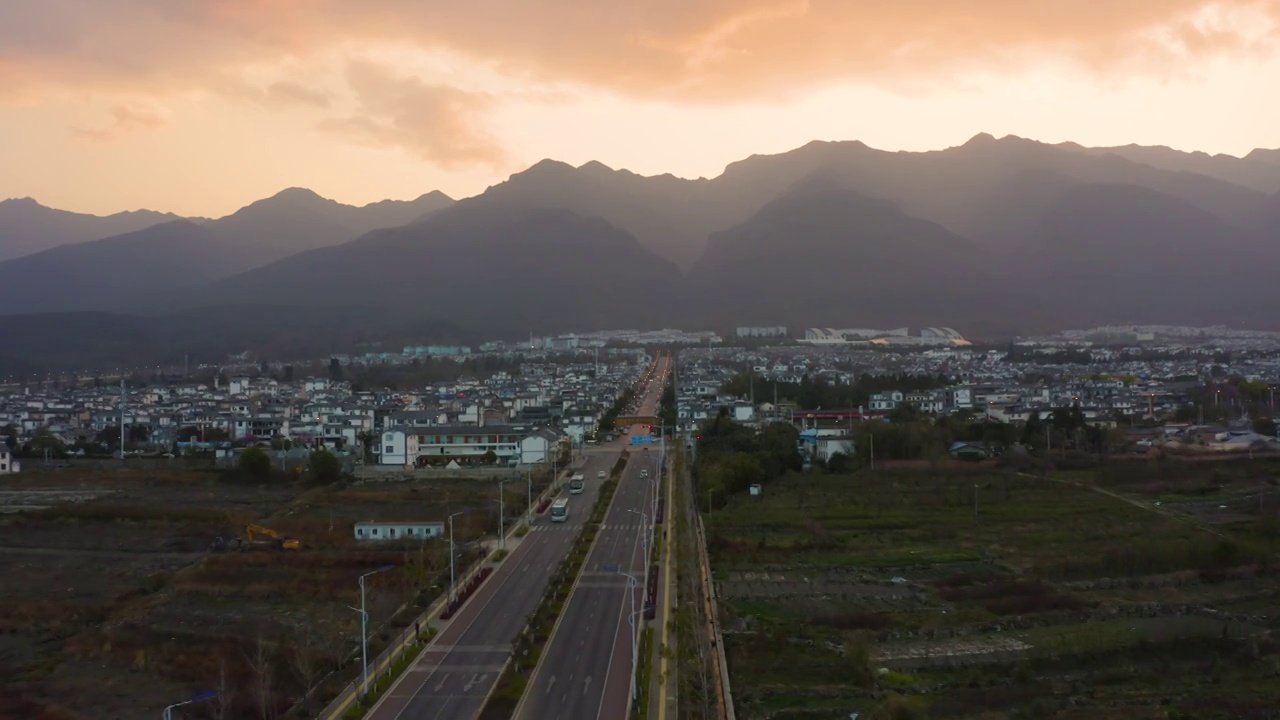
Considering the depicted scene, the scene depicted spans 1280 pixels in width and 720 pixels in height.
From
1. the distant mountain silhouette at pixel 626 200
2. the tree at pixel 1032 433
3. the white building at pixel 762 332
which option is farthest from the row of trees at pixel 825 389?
the distant mountain silhouette at pixel 626 200

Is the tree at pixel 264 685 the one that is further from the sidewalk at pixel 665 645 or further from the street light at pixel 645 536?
the street light at pixel 645 536

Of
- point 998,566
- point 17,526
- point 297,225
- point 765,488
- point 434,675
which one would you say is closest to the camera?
point 434,675

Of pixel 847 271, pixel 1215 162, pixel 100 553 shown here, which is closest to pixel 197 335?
pixel 847 271

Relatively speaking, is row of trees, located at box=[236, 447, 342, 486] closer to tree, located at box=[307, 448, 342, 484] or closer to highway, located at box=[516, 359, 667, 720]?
tree, located at box=[307, 448, 342, 484]

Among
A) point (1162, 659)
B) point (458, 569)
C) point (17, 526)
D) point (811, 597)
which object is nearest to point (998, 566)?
point (811, 597)

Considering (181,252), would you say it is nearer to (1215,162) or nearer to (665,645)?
(1215,162)

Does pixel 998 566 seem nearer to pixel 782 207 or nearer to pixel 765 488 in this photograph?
pixel 765 488
